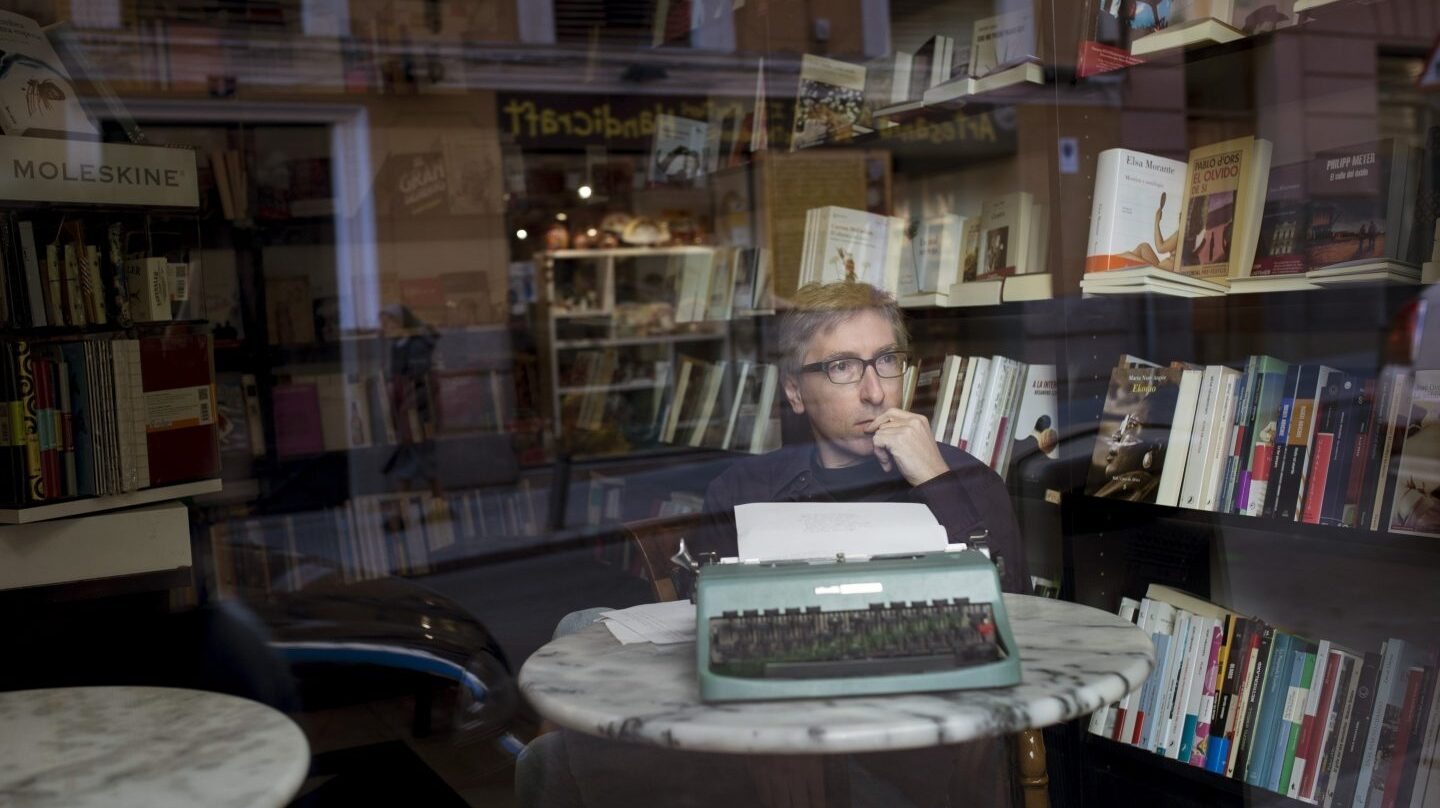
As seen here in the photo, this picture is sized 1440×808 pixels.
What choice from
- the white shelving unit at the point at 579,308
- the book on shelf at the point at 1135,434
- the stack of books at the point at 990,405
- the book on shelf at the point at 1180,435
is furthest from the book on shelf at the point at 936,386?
the white shelving unit at the point at 579,308

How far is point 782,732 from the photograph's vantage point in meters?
1.08

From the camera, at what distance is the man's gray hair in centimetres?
244

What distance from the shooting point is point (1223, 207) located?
7.06 feet

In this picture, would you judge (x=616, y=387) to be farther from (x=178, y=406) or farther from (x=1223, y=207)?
(x=1223, y=207)

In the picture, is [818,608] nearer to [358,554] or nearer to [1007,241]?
[1007,241]

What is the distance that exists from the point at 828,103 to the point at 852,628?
2138mm

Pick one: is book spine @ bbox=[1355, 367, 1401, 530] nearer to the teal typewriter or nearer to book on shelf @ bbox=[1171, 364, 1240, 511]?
book on shelf @ bbox=[1171, 364, 1240, 511]

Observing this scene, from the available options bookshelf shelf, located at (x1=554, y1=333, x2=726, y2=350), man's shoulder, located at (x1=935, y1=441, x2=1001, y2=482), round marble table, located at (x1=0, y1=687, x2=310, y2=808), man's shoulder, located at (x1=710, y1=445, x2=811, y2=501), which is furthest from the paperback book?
bookshelf shelf, located at (x1=554, y1=333, x2=726, y2=350)

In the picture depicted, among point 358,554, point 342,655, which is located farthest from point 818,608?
point 358,554

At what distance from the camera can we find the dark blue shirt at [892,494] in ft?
6.98

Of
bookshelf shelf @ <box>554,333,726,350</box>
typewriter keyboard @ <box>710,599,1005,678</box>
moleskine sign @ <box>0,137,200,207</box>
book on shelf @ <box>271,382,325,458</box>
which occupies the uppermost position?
moleskine sign @ <box>0,137,200,207</box>

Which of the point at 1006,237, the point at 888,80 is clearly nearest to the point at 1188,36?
the point at 1006,237

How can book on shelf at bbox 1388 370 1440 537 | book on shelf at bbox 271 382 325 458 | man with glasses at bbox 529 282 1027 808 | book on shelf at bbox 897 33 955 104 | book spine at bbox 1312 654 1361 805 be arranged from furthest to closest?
book on shelf at bbox 271 382 325 458 < book on shelf at bbox 897 33 955 104 < book spine at bbox 1312 654 1361 805 < book on shelf at bbox 1388 370 1440 537 < man with glasses at bbox 529 282 1027 808

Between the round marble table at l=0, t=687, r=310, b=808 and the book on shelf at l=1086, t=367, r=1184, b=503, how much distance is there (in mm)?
1530
